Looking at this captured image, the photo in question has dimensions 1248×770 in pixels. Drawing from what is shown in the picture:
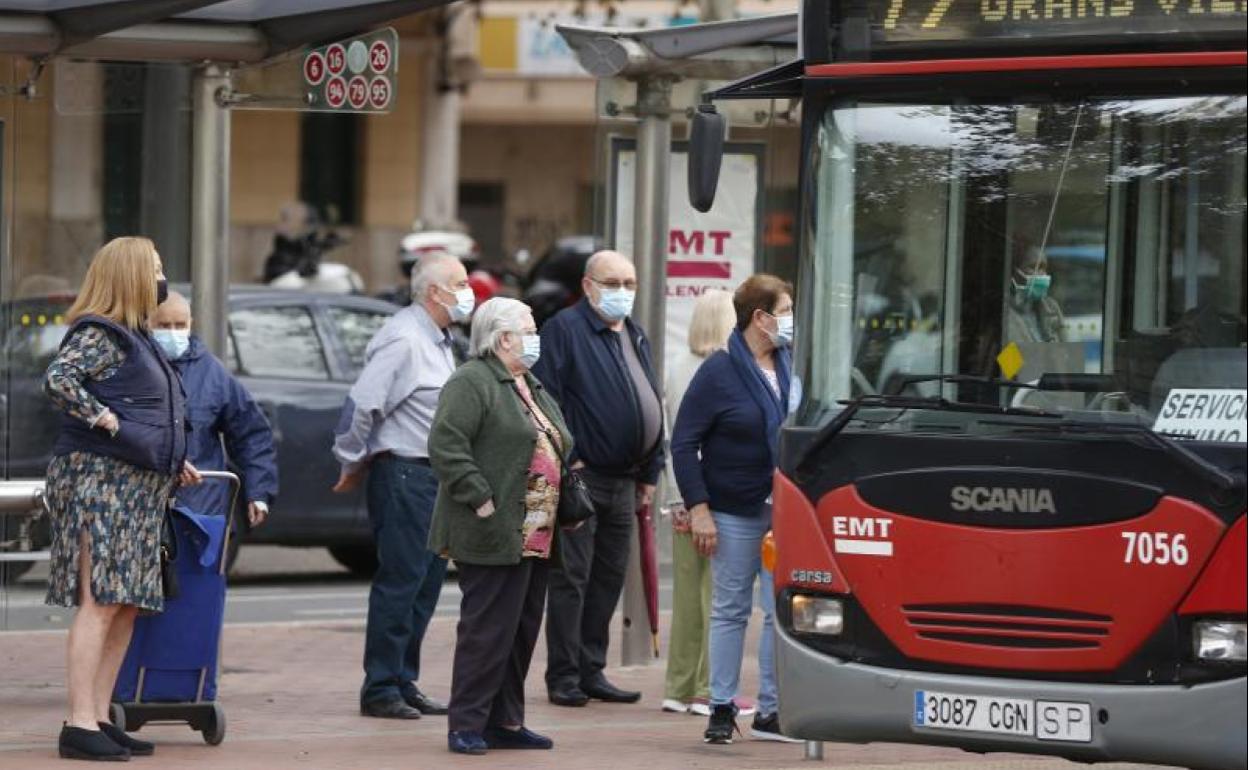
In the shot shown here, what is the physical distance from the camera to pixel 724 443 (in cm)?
1062

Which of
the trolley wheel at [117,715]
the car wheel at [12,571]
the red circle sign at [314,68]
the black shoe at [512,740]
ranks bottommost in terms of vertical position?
the black shoe at [512,740]

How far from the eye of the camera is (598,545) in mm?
11727

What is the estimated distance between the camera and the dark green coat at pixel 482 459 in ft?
32.6

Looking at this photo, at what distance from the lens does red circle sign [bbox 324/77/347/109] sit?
38.9ft

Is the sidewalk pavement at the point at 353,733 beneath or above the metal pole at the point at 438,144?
beneath

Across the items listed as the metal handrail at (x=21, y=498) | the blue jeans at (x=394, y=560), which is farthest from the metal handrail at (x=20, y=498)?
the blue jeans at (x=394, y=560)

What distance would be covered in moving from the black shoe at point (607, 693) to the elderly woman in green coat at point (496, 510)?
139 centimetres

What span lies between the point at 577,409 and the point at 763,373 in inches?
45.6

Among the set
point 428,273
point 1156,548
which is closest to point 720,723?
point 428,273


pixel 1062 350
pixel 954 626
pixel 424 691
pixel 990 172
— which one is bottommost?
pixel 424 691

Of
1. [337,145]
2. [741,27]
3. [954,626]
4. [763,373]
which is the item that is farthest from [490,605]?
[337,145]

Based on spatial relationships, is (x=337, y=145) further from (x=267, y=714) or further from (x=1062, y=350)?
(x=1062, y=350)

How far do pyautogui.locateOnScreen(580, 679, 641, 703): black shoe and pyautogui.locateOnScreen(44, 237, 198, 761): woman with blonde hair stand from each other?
8.60ft

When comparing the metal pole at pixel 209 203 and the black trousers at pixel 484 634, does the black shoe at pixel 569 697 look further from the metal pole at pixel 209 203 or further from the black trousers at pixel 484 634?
the metal pole at pixel 209 203
